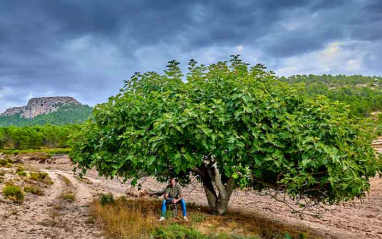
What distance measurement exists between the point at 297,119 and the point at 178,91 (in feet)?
14.4

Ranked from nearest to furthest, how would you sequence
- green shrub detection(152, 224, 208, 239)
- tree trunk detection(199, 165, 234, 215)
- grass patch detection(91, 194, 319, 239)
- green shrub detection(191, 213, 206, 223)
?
green shrub detection(152, 224, 208, 239) < grass patch detection(91, 194, 319, 239) < green shrub detection(191, 213, 206, 223) < tree trunk detection(199, 165, 234, 215)

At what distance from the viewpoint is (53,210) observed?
1402cm

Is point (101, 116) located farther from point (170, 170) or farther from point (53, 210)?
point (53, 210)

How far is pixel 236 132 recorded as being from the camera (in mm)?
8625

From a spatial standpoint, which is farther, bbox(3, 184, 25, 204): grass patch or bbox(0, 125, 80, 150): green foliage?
bbox(0, 125, 80, 150): green foliage

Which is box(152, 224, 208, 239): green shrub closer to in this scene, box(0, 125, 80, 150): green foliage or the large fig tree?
the large fig tree

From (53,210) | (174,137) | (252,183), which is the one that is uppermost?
(174,137)

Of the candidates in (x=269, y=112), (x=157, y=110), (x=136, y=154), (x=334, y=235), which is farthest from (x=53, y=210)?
(x=334, y=235)

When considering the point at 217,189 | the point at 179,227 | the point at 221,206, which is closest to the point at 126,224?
the point at 179,227

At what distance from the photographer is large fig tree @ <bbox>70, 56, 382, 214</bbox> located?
326 inches

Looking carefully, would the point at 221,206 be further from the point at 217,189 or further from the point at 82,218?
the point at 82,218

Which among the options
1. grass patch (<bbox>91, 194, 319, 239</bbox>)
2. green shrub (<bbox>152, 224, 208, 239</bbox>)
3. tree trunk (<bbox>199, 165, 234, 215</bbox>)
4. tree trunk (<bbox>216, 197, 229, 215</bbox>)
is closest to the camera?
green shrub (<bbox>152, 224, 208, 239</bbox>)

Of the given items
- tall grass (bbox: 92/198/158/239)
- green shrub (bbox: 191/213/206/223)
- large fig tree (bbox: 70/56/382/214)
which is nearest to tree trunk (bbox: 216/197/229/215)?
green shrub (bbox: 191/213/206/223)

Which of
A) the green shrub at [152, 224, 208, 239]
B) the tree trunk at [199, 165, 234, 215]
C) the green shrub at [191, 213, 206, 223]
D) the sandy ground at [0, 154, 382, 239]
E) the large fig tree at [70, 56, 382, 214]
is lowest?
the sandy ground at [0, 154, 382, 239]
